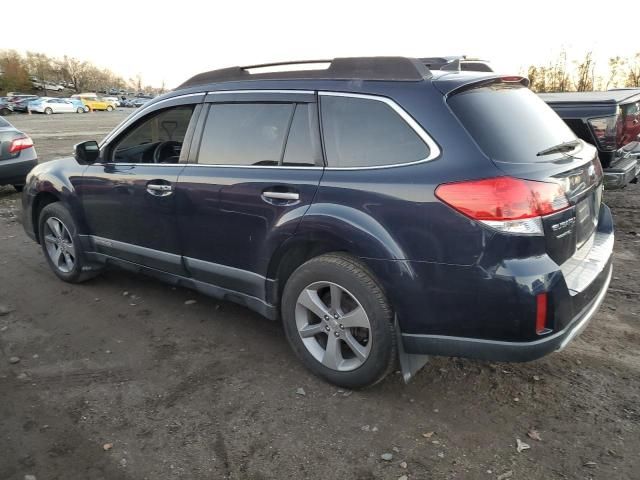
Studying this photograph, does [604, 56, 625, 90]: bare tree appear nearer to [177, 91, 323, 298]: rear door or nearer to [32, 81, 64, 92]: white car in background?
[177, 91, 323, 298]: rear door

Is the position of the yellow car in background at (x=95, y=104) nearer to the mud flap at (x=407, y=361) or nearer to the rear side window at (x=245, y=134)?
the rear side window at (x=245, y=134)

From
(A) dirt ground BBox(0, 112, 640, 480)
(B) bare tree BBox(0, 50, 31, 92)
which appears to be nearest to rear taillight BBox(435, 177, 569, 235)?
(A) dirt ground BBox(0, 112, 640, 480)

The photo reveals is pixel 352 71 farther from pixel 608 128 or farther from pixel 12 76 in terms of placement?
pixel 12 76

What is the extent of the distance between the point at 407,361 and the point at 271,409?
800mm

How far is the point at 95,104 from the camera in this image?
Result: 6006cm

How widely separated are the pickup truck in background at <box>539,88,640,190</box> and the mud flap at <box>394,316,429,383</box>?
12.1ft

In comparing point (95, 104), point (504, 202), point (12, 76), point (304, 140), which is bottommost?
point (95, 104)

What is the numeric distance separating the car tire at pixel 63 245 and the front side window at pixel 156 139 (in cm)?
87

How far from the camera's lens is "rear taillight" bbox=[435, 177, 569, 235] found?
2.41m

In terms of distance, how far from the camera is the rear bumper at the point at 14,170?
8.34m

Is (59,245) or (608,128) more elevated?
(608,128)

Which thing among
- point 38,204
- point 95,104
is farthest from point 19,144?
point 95,104

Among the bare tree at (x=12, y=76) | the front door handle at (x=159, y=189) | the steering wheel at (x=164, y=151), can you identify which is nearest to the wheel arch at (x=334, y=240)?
the front door handle at (x=159, y=189)

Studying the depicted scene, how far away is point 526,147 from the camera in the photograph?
2.70 m
